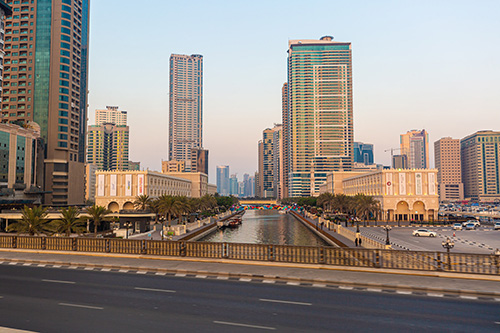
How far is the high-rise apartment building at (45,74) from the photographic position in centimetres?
12288

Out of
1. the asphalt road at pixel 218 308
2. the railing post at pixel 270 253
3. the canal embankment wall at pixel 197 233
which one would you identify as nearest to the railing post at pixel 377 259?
the asphalt road at pixel 218 308

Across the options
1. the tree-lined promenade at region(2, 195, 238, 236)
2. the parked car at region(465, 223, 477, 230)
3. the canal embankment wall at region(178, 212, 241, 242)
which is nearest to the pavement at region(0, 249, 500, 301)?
the tree-lined promenade at region(2, 195, 238, 236)

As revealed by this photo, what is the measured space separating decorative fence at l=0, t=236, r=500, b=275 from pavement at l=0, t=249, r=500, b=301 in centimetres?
79

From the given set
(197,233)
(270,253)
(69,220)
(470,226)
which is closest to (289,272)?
(270,253)

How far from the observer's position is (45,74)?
4865 inches

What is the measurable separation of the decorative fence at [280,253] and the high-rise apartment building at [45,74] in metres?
104

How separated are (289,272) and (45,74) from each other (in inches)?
5177

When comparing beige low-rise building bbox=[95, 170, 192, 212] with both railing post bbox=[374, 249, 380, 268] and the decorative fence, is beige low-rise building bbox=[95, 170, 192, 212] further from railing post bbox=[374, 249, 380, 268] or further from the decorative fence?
railing post bbox=[374, 249, 380, 268]

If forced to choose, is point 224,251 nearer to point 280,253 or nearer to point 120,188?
point 280,253

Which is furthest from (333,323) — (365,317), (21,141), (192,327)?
(21,141)

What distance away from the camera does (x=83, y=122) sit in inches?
6334

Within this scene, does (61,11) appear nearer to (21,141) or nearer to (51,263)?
(21,141)

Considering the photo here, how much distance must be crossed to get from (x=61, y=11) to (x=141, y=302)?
13816 centimetres

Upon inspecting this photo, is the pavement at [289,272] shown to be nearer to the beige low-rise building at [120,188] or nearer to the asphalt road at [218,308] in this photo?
the asphalt road at [218,308]
